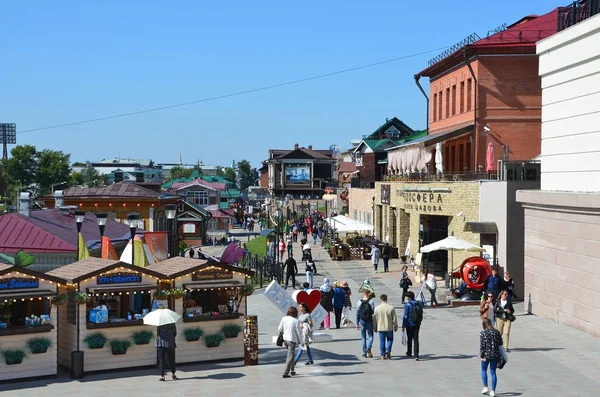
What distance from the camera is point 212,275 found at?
754 inches

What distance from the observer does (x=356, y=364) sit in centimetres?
1912

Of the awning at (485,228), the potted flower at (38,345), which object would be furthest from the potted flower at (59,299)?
the awning at (485,228)

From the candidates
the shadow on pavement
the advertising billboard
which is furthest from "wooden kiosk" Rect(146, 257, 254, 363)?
the advertising billboard

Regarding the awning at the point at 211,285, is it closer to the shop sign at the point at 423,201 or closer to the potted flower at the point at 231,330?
the potted flower at the point at 231,330

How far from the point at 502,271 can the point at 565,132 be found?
259 inches

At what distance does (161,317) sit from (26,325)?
246cm

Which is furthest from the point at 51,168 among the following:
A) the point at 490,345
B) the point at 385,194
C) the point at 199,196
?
the point at 490,345

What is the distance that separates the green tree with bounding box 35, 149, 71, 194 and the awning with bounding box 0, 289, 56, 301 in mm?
126241

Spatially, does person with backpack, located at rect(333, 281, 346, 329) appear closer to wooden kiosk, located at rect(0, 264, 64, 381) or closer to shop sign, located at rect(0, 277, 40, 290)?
wooden kiosk, located at rect(0, 264, 64, 381)

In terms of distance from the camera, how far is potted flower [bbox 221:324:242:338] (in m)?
19.3

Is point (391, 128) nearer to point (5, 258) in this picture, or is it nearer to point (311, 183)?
point (311, 183)

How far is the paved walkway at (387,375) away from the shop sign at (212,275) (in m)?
1.72

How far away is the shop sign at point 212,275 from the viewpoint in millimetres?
18938

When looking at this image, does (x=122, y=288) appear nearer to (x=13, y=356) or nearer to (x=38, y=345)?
(x=38, y=345)
